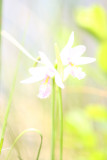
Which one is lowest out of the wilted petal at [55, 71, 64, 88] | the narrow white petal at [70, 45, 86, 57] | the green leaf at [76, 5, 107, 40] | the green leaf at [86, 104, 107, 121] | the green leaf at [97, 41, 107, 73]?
the wilted petal at [55, 71, 64, 88]

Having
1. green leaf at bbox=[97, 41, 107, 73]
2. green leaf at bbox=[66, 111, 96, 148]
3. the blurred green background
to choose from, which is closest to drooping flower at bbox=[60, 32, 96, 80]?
the blurred green background

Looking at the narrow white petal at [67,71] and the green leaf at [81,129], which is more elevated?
the green leaf at [81,129]

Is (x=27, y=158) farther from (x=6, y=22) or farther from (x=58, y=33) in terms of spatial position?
(x=6, y=22)

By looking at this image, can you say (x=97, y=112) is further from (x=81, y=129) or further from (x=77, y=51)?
(x=77, y=51)

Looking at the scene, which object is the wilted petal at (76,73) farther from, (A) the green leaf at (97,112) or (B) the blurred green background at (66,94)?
(A) the green leaf at (97,112)

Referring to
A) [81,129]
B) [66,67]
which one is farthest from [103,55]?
[66,67]

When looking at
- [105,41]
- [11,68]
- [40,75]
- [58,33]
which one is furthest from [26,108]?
[40,75]

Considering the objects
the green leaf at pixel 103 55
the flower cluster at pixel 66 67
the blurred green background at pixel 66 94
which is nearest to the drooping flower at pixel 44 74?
the flower cluster at pixel 66 67

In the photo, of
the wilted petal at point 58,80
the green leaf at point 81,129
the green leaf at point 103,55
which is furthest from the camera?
the green leaf at point 81,129

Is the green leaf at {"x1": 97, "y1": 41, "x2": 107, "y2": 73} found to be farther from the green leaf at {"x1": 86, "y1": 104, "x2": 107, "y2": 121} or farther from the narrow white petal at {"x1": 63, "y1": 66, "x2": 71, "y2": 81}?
the narrow white petal at {"x1": 63, "y1": 66, "x2": 71, "y2": 81}
